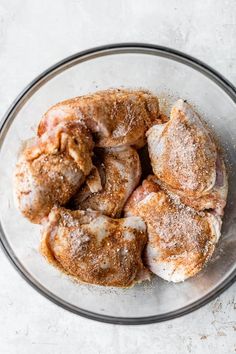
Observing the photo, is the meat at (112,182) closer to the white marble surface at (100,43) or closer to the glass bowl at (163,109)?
the glass bowl at (163,109)

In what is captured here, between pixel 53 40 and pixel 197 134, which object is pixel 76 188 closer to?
pixel 197 134

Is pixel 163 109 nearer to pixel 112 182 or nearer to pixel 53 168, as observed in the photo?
pixel 112 182

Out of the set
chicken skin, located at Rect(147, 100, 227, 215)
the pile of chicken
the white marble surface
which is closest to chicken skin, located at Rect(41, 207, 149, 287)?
the pile of chicken

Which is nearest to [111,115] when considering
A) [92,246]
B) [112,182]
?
[112,182]

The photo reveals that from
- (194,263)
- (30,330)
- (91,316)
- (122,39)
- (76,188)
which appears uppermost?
(122,39)

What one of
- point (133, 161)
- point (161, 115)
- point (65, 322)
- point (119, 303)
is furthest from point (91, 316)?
point (161, 115)

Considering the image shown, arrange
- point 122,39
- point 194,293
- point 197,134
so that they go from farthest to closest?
1. point 122,39
2. point 194,293
3. point 197,134
